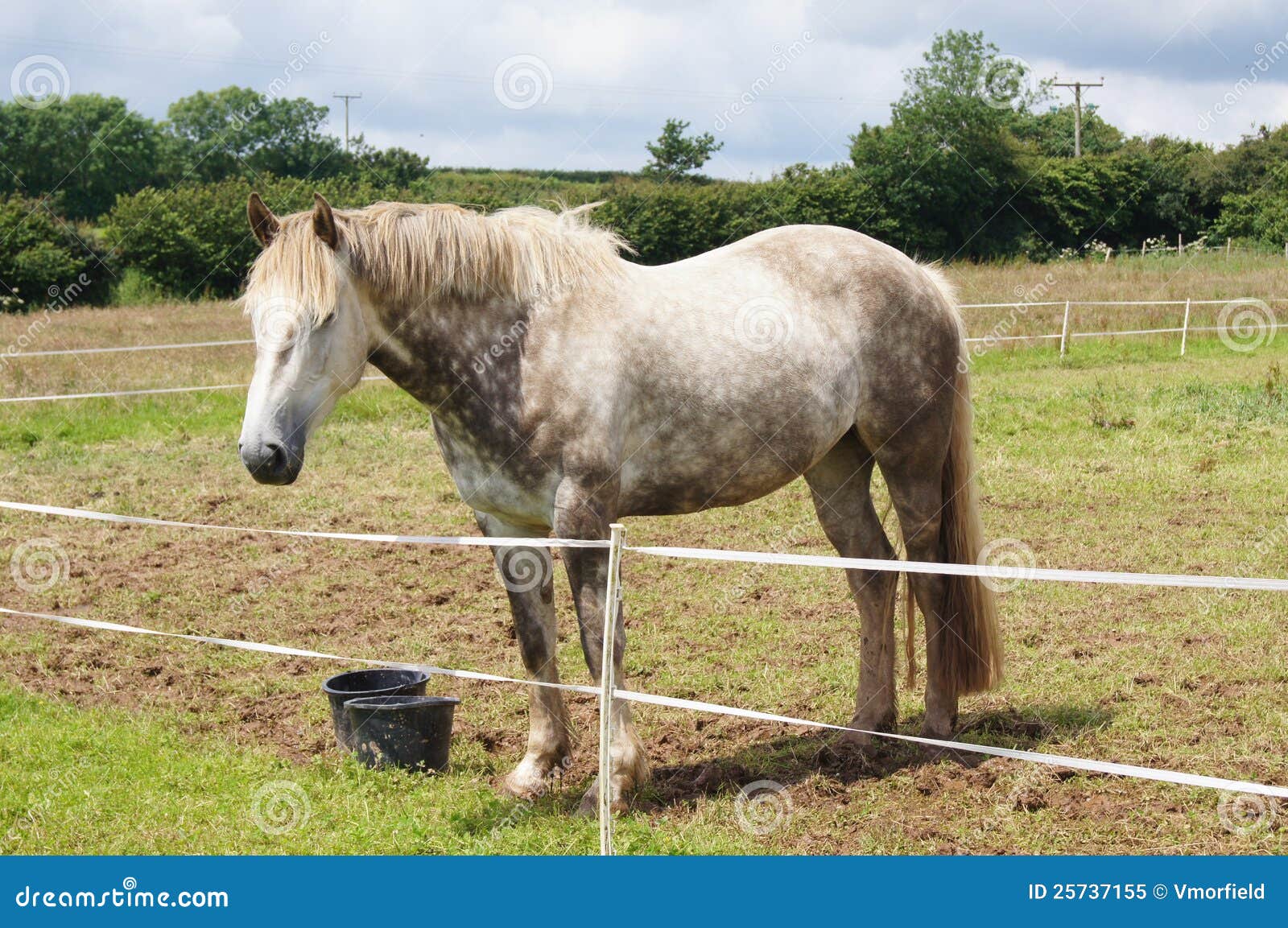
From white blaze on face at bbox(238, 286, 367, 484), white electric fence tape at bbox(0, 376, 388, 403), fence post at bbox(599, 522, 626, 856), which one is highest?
white blaze on face at bbox(238, 286, 367, 484)

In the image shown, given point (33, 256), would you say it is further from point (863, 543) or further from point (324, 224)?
point (863, 543)

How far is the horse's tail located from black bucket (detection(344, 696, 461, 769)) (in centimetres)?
209

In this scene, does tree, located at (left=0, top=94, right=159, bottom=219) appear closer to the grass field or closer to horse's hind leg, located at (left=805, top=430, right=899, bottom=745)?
the grass field

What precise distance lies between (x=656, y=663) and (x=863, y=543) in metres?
1.30

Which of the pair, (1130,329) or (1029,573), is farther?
(1130,329)

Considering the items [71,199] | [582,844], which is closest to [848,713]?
[582,844]

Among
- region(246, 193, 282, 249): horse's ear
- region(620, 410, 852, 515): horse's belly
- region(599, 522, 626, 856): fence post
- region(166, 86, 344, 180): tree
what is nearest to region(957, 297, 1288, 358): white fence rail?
region(620, 410, 852, 515): horse's belly

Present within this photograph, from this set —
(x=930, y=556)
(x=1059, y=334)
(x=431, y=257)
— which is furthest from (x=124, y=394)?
(x=1059, y=334)

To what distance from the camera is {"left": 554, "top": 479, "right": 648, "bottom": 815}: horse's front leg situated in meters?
3.69

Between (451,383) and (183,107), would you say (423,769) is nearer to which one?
(451,383)

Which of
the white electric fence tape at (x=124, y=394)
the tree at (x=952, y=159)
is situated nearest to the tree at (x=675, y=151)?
the tree at (x=952, y=159)

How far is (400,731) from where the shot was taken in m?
4.13

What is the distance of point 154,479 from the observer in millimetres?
9688

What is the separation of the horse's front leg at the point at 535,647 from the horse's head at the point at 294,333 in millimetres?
889
